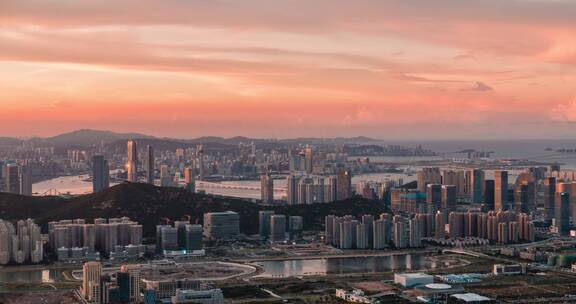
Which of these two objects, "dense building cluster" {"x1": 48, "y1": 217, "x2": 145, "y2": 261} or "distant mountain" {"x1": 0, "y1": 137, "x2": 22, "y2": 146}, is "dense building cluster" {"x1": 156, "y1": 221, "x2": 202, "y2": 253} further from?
"distant mountain" {"x1": 0, "y1": 137, "x2": 22, "y2": 146}

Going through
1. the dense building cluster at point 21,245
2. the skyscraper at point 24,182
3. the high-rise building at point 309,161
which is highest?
the high-rise building at point 309,161

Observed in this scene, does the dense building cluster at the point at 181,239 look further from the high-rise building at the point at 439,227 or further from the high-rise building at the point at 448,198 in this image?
the high-rise building at the point at 448,198

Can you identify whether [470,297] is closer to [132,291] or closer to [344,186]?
[132,291]

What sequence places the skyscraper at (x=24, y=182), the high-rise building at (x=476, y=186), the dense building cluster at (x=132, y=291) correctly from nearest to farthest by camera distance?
the dense building cluster at (x=132, y=291)
the high-rise building at (x=476, y=186)
the skyscraper at (x=24, y=182)

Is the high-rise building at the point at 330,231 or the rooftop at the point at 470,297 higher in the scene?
the high-rise building at the point at 330,231

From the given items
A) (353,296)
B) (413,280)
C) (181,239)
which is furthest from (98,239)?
(413,280)

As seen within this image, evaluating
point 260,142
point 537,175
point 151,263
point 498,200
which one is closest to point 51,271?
point 151,263

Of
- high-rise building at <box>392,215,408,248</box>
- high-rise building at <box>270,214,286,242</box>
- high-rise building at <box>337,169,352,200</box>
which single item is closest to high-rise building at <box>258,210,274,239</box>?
high-rise building at <box>270,214,286,242</box>

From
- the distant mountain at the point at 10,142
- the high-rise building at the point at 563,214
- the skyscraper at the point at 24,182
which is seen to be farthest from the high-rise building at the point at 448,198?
the distant mountain at the point at 10,142

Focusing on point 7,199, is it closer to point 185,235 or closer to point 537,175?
point 185,235
